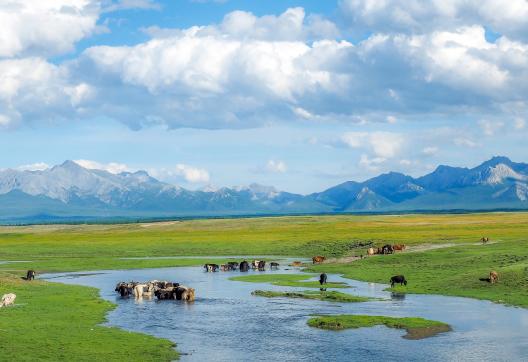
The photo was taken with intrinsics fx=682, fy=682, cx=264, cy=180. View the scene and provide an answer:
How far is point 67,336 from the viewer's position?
37.4 m

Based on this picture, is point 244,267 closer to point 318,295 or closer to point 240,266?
point 240,266

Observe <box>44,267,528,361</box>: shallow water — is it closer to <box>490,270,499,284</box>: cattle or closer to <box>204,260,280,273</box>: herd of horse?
<box>490,270,499,284</box>: cattle

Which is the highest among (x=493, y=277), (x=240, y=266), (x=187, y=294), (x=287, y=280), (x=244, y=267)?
(x=493, y=277)

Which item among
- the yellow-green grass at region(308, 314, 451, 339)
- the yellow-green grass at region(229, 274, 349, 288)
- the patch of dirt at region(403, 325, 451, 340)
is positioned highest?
the yellow-green grass at region(229, 274, 349, 288)

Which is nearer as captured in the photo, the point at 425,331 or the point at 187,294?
the point at 425,331

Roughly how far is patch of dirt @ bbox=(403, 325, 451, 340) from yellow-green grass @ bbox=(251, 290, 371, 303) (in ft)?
36.4

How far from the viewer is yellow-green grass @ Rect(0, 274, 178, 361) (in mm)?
33031

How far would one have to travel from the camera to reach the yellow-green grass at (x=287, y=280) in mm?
61188

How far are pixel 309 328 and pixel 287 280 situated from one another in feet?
83.8

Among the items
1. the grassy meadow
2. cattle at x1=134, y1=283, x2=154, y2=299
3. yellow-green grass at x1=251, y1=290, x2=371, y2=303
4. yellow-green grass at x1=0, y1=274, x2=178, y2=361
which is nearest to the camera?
yellow-green grass at x1=0, y1=274, x2=178, y2=361

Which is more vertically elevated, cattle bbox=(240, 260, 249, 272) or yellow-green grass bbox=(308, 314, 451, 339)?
cattle bbox=(240, 260, 249, 272)

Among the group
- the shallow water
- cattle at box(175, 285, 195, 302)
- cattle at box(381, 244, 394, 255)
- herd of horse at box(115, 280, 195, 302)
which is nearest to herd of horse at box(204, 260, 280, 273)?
cattle at box(381, 244, 394, 255)

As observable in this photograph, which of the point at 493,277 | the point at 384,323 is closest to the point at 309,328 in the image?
the point at 384,323

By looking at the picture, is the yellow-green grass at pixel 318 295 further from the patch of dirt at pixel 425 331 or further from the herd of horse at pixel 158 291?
the patch of dirt at pixel 425 331
